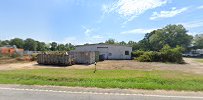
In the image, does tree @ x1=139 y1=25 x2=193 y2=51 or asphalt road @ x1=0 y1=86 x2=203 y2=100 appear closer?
asphalt road @ x1=0 y1=86 x2=203 y2=100

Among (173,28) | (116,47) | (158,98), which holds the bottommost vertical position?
(158,98)

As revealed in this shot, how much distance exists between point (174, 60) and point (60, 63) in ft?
70.0

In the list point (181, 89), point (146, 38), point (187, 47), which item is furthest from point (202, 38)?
point (181, 89)

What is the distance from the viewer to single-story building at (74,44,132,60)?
47.0m

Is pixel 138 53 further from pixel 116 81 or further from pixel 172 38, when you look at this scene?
pixel 172 38

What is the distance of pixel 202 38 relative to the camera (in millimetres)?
94000

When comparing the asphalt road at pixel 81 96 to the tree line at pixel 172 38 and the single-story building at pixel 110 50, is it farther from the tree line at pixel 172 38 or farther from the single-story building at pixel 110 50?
the tree line at pixel 172 38

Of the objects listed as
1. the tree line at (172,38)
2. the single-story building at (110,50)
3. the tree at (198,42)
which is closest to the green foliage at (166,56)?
the single-story building at (110,50)

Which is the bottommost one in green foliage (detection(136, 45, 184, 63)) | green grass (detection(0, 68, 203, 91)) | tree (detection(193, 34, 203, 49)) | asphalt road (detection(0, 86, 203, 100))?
asphalt road (detection(0, 86, 203, 100))

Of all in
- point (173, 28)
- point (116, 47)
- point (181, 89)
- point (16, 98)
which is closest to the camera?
point (16, 98)

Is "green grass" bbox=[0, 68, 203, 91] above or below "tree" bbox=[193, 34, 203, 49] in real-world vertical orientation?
below

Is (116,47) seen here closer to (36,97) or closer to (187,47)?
(36,97)

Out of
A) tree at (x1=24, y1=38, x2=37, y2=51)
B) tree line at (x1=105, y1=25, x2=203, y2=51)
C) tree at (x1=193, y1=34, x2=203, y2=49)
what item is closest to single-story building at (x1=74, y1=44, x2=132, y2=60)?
tree line at (x1=105, y1=25, x2=203, y2=51)

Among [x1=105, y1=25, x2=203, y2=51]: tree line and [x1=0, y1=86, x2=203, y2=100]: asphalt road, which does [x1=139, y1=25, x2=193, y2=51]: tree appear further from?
[x1=0, y1=86, x2=203, y2=100]: asphalt road
